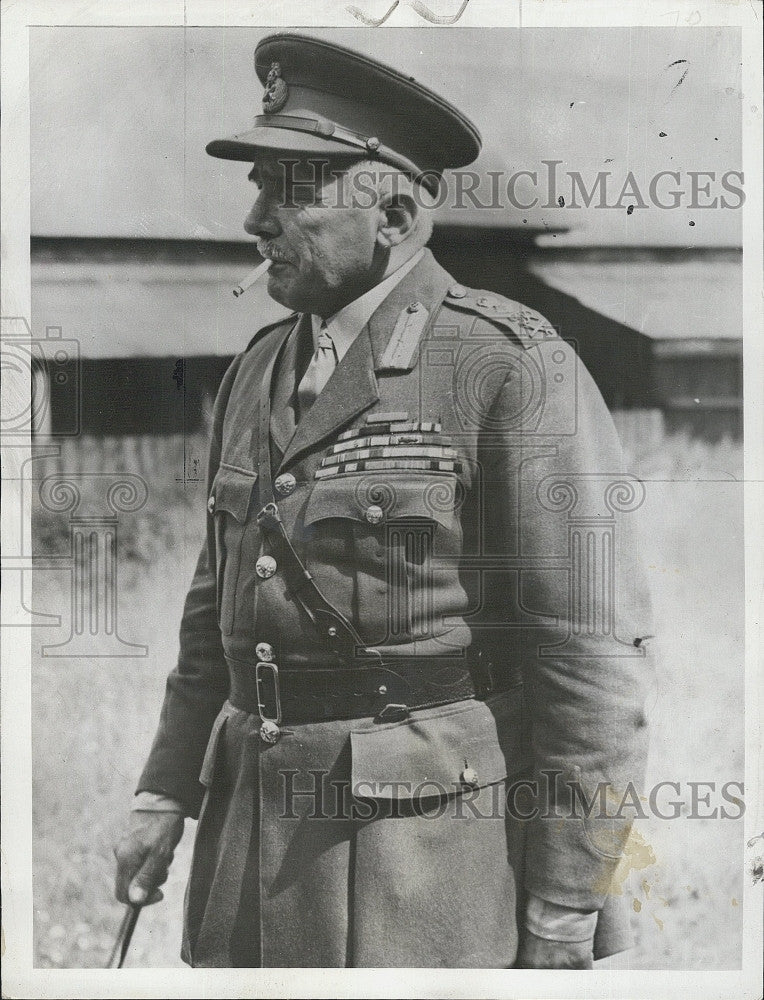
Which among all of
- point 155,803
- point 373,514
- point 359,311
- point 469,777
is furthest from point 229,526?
point 469,777

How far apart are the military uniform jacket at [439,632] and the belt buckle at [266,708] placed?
0.03 meters

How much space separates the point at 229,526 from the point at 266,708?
46 centimetres

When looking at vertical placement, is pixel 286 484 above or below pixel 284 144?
below

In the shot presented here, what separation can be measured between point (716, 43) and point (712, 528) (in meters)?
1.25

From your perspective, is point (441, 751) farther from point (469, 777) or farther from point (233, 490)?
point (233, 490)

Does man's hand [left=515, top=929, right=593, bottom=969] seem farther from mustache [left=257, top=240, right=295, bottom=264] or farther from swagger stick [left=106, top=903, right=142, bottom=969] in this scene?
mustache [left=257, top=240, right=295, bottom=264]

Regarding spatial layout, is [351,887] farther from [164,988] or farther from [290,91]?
[290,91]

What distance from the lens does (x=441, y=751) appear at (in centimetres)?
234

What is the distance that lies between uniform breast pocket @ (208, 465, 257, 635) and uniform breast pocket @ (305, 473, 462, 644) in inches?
7.1

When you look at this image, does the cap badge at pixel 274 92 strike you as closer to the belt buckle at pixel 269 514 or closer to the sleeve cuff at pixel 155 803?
the belt buckle at pixel 269 514

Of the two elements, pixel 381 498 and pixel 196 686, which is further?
pixel 196 686

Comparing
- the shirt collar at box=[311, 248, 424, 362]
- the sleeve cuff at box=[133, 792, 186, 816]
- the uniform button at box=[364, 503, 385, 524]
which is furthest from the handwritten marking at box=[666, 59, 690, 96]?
the sleeve cuff at box=[133, 792, 186, 816]

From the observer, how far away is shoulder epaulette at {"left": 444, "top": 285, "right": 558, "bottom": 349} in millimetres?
2416

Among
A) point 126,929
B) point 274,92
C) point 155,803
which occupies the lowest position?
point 126,929
